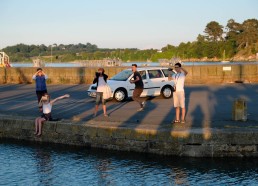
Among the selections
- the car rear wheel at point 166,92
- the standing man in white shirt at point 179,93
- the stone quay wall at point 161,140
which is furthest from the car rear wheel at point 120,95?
the standing man in white shirt at point 179,93

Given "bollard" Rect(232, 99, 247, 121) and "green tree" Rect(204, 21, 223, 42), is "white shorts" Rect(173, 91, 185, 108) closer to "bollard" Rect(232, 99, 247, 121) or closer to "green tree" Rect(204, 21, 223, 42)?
"bollard" Rect(232, 99, 247, 121)

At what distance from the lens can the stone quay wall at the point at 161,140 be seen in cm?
1283

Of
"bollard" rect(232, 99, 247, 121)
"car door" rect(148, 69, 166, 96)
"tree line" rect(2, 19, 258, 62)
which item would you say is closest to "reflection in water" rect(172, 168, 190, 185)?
"bollard" rect(232, 99, 247, 121)

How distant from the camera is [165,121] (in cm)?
1553

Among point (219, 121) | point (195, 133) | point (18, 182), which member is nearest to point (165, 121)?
point (219, 121)

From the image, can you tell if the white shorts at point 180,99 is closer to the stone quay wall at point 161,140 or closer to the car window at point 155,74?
the stone quay wall at point 161,140

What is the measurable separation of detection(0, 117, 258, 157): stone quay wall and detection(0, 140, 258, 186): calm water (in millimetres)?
237

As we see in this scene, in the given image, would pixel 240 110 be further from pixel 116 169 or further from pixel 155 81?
pixel 155 81

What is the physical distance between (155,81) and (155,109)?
4377 mm

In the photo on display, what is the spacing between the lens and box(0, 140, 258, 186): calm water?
11.3 m

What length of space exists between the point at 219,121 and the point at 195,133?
93.2 inches

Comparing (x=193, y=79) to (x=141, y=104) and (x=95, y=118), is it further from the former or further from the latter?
(x=95, y=118)

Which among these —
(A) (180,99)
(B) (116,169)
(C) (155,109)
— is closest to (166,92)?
(C) (155,109)

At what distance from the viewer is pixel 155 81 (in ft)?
76.3
